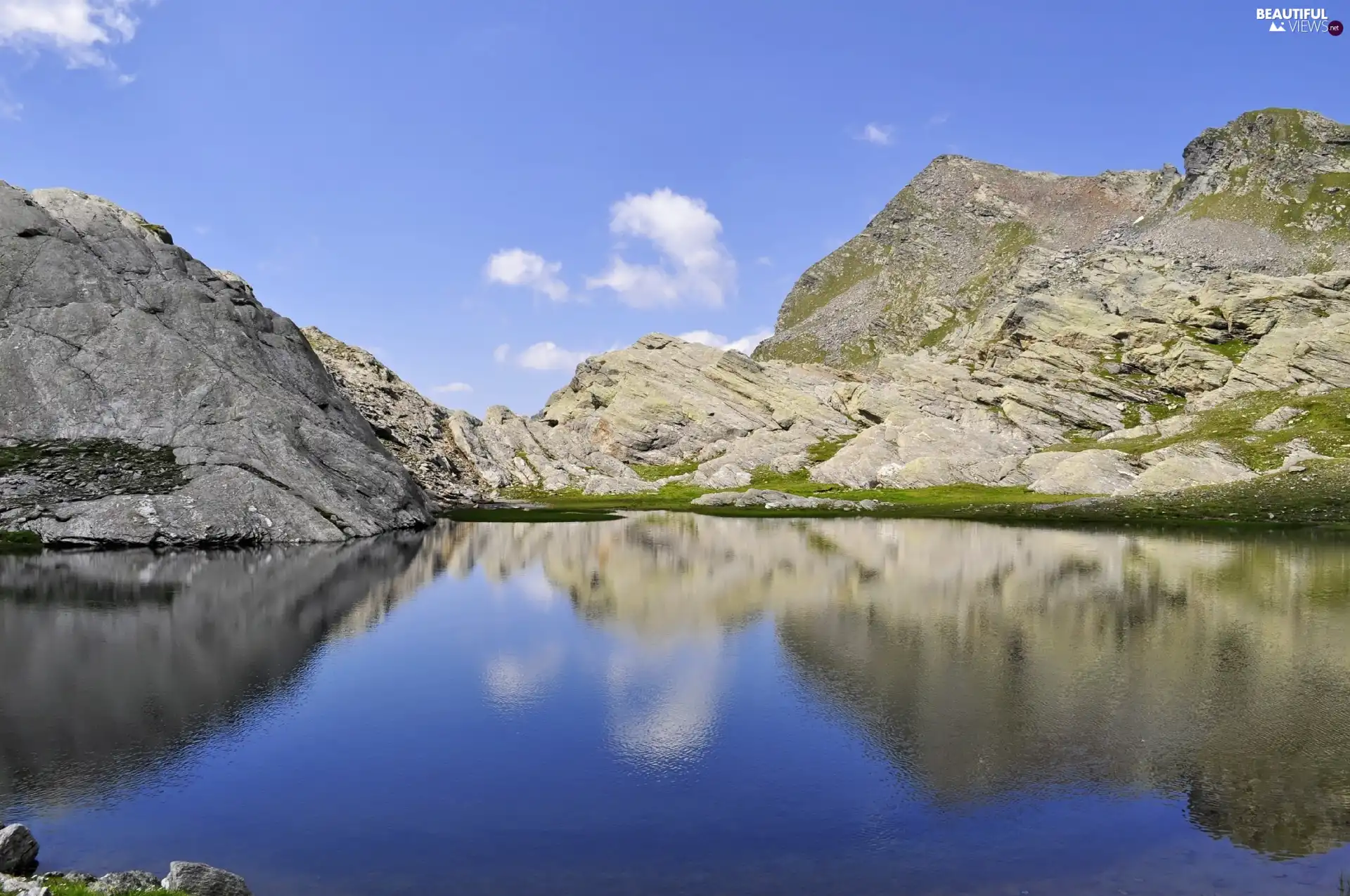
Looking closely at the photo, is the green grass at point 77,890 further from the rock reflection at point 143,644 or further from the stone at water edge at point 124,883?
the rock reflection at point 143,644

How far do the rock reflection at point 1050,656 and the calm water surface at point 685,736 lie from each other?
205mm

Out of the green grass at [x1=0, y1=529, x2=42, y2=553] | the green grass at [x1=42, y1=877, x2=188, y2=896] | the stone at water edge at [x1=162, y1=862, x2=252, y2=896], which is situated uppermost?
the green grass at [x1=0, y1=529, x2=42, y2=553]

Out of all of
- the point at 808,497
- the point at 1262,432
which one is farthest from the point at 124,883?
the point at 1262,432

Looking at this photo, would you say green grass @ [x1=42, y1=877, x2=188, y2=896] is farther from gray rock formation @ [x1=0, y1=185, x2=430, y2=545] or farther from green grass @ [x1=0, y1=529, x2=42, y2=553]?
gray rock formation @ [x1=0, y1=185, x2=430, y2=545]

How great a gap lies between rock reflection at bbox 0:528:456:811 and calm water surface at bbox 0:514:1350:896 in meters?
0.21

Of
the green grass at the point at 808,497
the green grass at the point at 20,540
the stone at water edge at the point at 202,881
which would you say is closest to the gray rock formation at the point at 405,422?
the green grass at the point at 808,497

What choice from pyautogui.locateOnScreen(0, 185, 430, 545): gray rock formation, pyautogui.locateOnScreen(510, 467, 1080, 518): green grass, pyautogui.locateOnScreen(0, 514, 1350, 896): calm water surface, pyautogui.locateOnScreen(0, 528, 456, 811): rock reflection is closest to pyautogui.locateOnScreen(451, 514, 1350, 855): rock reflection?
pyautogui.locateOnScreen(0, 514, 1350, 896): calm water surface

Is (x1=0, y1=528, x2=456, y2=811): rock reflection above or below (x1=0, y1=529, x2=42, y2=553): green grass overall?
below

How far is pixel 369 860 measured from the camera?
1875 centimetres

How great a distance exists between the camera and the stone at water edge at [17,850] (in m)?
16.5

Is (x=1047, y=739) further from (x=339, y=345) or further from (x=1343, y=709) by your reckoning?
(x=339, y=345)

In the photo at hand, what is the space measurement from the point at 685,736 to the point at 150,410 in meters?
88.7

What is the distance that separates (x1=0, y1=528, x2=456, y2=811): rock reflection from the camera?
2473 centimetres

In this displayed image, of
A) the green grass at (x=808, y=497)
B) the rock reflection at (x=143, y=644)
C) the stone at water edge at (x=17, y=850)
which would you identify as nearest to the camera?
the stone at water edge at (x=17, y=850)
